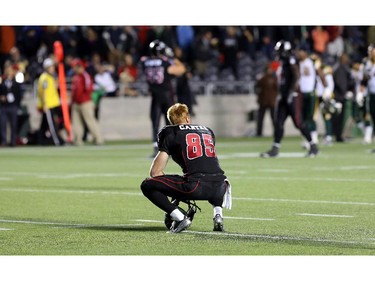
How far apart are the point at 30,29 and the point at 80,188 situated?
18.1m

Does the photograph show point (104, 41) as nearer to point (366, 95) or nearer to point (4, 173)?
point (366, 95)

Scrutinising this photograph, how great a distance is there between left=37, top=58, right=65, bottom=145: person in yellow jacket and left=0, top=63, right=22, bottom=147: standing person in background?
23.6 inches

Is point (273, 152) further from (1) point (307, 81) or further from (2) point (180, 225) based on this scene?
(2) point (180, 225)

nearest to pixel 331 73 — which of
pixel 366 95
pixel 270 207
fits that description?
pixel 366 95

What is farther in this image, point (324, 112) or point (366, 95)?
point (324, 112)

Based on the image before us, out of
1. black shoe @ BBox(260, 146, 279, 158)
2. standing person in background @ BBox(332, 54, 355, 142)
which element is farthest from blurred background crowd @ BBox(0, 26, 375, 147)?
black shoe @ BBox(260, 146, 279, 158)

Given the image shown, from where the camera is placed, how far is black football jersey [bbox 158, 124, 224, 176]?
11.9m

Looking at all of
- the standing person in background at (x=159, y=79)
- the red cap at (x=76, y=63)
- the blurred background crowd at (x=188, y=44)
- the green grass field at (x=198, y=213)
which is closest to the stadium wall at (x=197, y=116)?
Result: the blurred background crowd at (x=188, y=44)

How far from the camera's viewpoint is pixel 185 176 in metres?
11.9

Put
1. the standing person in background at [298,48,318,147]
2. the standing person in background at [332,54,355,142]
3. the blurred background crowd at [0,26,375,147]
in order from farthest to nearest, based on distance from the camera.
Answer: the blurred background crowd at [0,26,375,147] < the standing person in background at [332,54,355,142] < the standing person in background at [298,48,318,147]

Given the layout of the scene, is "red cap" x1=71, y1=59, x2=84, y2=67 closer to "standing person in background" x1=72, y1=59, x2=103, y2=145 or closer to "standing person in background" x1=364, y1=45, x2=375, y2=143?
"standing person in background" x1=72, y1=59, x2=103, y2=145

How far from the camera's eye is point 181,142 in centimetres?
1188

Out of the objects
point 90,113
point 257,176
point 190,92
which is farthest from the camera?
point 190,92

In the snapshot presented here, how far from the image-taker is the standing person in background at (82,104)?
32094 millimetres
